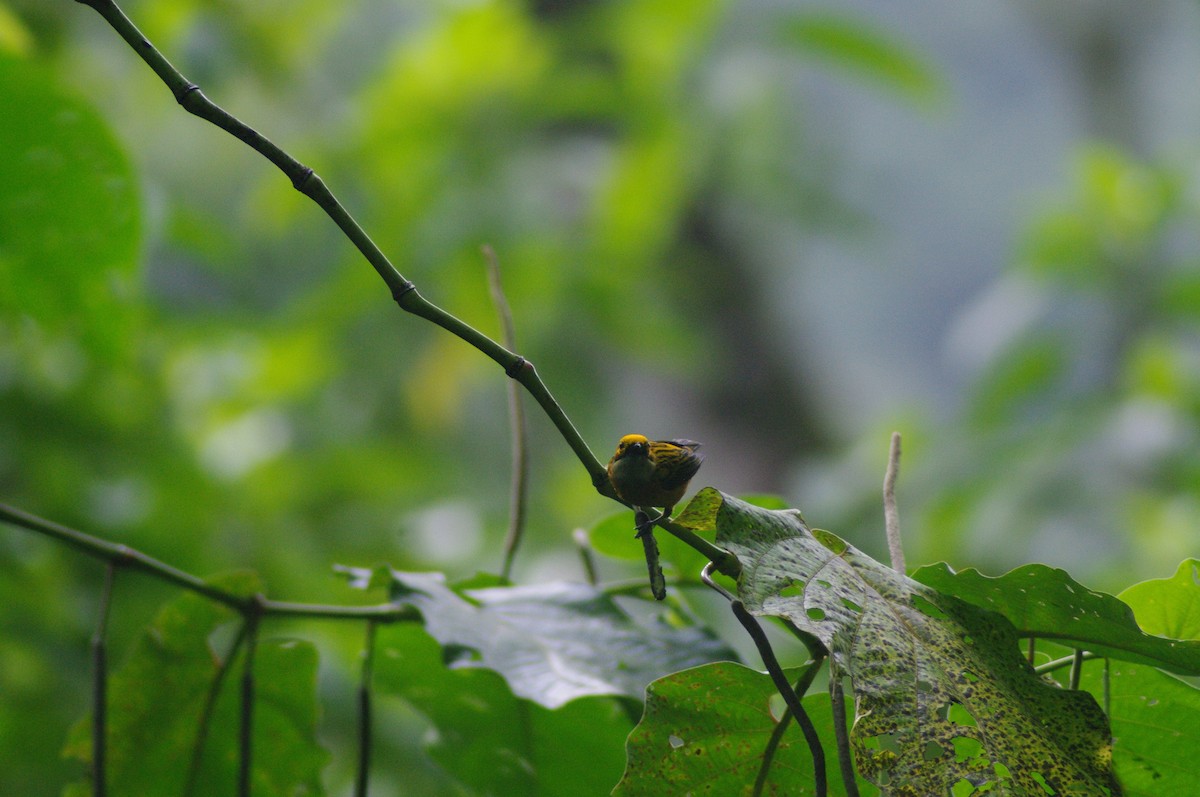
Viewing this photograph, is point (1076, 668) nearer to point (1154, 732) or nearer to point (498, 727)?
point (1154, 732)

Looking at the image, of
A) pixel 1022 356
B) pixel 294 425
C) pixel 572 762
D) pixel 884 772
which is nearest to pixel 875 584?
pixel 884 772

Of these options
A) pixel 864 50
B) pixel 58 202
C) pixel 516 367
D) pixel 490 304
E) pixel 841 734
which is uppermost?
pixel 864 50

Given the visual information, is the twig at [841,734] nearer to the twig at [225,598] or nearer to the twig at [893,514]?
the twig at [893,514]

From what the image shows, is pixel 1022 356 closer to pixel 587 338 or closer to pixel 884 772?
pixel 587 338

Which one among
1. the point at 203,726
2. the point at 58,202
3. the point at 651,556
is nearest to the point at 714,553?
the point at 651,556

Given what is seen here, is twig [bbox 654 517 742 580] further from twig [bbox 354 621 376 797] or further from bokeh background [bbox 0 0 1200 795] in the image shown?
bokeh background [bbox 0 0 1200 795]

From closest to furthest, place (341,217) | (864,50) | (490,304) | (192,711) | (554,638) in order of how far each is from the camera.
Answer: (341,217) < (554,638) < (192,711) < (864,50) < (490,304)

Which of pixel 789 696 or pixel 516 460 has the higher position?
pixel 516 460
